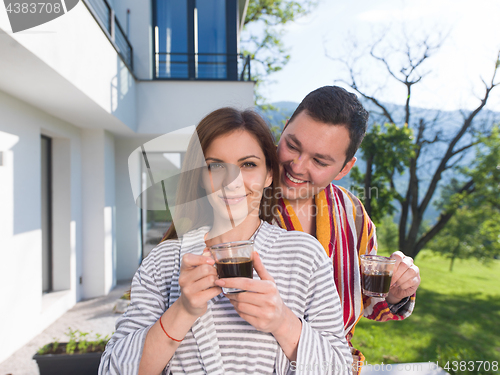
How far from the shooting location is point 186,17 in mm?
7734

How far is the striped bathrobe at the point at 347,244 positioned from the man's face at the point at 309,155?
0.35 ft

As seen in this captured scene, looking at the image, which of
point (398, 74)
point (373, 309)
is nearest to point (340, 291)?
point (373, 309)

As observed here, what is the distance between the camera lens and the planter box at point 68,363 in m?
2.92

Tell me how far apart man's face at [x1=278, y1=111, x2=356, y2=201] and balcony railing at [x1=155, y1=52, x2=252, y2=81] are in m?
6.37

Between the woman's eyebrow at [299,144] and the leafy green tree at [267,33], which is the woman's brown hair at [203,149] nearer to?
the woman's eyebrow at [299,144]

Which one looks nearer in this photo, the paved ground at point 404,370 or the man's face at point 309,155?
the man's face at point 309,155

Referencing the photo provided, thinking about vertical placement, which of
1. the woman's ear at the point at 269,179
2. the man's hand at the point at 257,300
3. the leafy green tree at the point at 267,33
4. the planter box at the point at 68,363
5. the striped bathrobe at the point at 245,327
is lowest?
the planter box at the point at 68,363

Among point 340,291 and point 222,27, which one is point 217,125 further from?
point 222,27

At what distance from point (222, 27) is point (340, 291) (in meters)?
7.52

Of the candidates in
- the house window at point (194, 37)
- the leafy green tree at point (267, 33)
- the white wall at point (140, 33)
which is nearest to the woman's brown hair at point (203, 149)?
the white wall at point (140, 33)

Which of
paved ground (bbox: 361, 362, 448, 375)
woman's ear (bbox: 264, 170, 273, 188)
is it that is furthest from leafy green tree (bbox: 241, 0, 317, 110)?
woman's ear (bbox: 264, 170, 273, 188)

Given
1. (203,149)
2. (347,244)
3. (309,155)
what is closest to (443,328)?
(347,244)

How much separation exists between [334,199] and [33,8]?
2584 millimetres

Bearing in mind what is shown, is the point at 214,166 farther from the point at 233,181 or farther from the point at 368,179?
A: the point at 368,179
